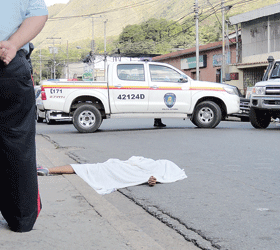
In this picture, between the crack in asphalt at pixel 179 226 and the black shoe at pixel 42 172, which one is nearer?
the crack in asphalt at pixel 179 226

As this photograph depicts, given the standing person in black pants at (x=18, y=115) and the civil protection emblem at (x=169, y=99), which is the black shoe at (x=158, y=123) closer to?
the civil protection emblem at (x=169, y=99)

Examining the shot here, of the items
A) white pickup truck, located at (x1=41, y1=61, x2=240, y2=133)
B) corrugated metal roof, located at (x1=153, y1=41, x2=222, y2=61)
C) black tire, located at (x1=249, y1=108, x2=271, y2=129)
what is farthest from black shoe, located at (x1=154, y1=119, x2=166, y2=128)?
corrugated metal roof, located at (x1=153, y1=41, x2=222, y2=61)

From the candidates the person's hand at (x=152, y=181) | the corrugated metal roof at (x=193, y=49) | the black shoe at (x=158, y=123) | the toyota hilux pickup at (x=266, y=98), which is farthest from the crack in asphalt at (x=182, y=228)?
the corrugated metal roof at (x=193, y=49)

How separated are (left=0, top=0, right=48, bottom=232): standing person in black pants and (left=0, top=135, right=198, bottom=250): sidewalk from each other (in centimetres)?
21

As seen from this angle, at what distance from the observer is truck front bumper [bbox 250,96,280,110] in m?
14.0

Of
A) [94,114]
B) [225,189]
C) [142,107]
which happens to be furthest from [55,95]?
[225,189]

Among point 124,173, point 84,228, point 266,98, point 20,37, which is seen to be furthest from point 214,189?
point 266,98

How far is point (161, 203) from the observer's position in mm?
5074

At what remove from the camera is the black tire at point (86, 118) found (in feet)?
45.3

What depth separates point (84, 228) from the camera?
373 centimetres

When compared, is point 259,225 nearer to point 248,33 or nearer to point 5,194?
point 5,194

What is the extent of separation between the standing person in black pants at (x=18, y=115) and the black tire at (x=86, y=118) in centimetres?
1036

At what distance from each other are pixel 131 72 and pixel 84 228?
1080 centimetres

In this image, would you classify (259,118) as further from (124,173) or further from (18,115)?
(18,115)
